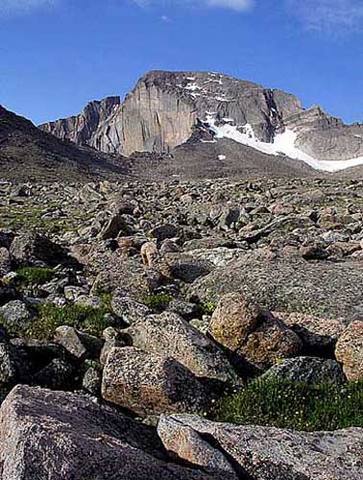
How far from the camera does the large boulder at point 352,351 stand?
41.3 ft

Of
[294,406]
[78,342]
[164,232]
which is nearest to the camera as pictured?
[294,406]

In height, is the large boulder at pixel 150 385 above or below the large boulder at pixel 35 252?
below

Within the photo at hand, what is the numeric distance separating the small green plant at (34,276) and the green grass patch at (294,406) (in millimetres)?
10877

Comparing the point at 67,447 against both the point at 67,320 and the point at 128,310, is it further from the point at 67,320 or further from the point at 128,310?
the point at 128,310

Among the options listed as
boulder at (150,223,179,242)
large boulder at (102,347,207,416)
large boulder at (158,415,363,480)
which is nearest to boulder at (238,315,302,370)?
large boulder at (102,347,207,416)

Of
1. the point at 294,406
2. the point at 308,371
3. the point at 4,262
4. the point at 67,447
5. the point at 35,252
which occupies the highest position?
the point at 35,252

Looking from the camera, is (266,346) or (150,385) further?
(266,346)

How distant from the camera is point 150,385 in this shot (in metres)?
10.9

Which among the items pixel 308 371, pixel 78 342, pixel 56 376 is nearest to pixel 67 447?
pixel 56 376

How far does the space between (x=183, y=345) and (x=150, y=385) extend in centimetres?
182

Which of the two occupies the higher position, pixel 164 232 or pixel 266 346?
pixel 164 232

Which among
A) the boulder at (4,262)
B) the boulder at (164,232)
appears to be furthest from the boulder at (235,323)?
the boulder at (164,232)

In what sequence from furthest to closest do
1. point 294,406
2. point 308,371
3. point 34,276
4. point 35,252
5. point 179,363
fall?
1. point 35,252
2. point 34,276
3. point 308,371
4. point 179,363
5. point 294,406

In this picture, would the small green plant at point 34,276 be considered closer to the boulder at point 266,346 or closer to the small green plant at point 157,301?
the small green plant at point 157,301
